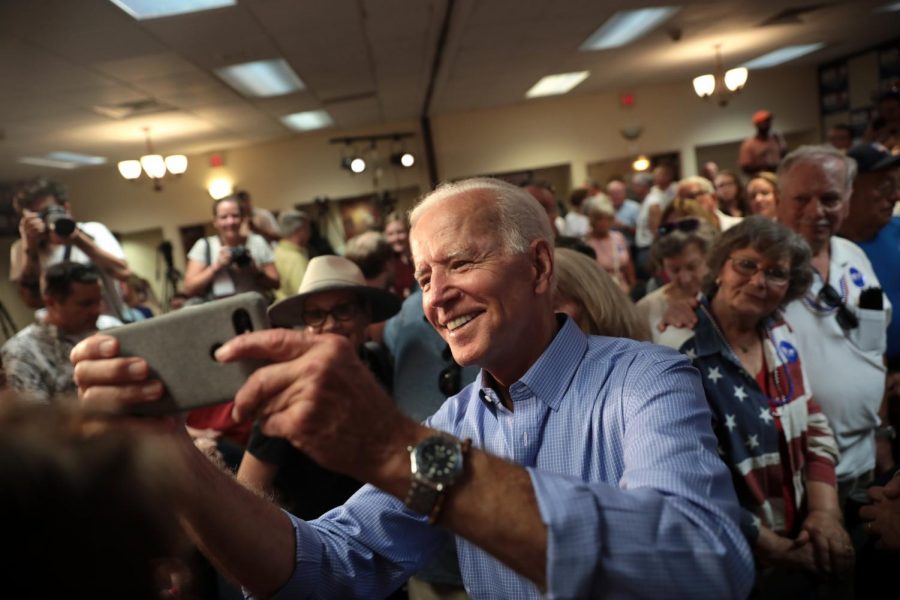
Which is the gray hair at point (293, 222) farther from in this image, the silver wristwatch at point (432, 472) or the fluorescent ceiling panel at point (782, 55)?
the fluorescent ceiling panel at point (782, 55)

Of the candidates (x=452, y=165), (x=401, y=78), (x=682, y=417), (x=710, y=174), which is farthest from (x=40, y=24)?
(x=452, y=165)

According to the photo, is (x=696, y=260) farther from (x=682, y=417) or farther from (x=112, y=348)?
(x=112, y=348)

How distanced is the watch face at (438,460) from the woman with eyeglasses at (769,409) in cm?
132

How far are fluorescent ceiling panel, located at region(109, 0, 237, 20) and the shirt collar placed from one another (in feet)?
14.0

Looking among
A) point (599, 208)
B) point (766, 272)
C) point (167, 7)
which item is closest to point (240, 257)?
point (167, 7)

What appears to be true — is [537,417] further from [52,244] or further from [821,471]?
[52,244]

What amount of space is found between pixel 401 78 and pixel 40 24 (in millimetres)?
4351

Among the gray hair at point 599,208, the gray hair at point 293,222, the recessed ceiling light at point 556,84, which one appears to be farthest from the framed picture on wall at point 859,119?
the gray hair at point 293,222

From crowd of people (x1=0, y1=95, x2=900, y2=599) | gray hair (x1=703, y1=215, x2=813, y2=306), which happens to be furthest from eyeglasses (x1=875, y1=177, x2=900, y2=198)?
gray hair (x1=703, y1=215, x2=813, y2=306)

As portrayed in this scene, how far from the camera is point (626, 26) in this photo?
276 inches

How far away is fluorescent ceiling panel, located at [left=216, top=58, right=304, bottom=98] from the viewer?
6.25 m

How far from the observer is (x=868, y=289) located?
2363mm

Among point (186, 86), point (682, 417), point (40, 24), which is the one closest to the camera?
point (682, 417)

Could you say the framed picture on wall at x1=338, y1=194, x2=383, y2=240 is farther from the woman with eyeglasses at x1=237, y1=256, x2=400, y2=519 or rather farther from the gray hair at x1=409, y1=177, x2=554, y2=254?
the gray hair at x1=409, y1=177, x2=554, y2=254
